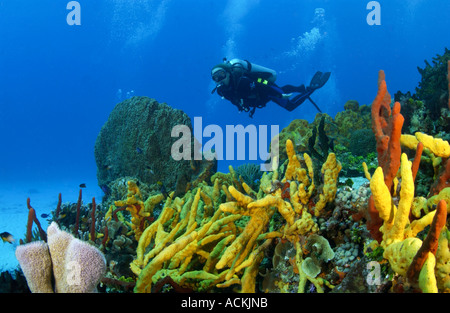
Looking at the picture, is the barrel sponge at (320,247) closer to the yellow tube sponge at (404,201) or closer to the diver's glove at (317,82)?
the yellow tube sponge at (404,201)

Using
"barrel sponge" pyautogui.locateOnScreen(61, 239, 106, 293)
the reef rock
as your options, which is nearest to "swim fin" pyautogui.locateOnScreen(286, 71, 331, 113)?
the reef rock

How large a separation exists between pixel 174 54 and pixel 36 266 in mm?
111232

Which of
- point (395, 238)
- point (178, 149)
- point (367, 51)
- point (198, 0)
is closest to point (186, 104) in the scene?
point (198, 0)

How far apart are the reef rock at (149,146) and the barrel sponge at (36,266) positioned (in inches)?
200

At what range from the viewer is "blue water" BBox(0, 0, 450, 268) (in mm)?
93625

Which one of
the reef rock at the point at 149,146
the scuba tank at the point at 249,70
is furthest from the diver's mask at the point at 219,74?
the reef rock at the point at 149,146

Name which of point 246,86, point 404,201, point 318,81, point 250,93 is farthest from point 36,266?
point 318,81

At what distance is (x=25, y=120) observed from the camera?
371 ft

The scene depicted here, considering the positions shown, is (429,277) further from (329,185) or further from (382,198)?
(329,185)

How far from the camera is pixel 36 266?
2.19 m

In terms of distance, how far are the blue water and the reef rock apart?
262 feet

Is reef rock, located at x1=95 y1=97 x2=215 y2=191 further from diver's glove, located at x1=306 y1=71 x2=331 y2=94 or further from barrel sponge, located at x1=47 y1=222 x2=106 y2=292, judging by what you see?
diver's glove, located at x1=306 y1=71 x2=331 y2=94
